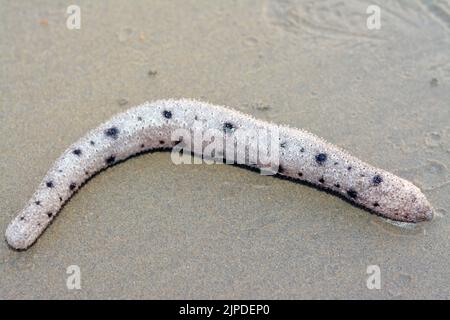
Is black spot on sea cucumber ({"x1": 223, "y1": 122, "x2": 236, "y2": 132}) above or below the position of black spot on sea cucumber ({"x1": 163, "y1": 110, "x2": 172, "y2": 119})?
below

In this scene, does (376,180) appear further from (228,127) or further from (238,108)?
(238,108)

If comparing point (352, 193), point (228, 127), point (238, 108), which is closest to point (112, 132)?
point (228, 127)

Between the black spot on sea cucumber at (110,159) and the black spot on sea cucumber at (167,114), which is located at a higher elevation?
the black spot on sea cucumber at (167,114)

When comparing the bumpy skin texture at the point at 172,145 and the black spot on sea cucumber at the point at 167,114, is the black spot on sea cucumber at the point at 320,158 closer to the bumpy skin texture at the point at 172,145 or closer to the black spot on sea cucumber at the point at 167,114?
the bumpy skin texture at the point at 172,145

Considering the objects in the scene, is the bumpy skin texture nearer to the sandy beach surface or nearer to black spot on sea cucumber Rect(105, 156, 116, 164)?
black spot on sea cucumber Rect(105, 156, 116, 164)

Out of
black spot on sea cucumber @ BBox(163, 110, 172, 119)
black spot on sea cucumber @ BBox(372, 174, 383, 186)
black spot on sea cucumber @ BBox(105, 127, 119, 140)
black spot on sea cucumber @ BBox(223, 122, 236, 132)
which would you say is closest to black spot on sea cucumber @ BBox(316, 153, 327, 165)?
black spot on sea cucumber @ BBox(372, 174, 383, 186)

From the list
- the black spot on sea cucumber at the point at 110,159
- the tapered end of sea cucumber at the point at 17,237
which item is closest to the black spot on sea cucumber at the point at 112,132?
the black spot on sea cucumber at the point at 110,159

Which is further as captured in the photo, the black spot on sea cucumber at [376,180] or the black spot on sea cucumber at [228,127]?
the black spot on sea cucumber at [228,127]
